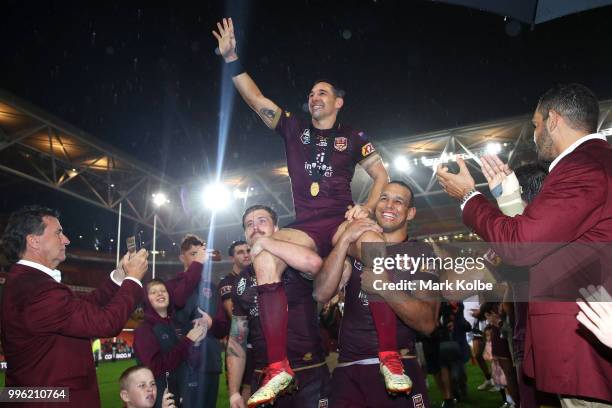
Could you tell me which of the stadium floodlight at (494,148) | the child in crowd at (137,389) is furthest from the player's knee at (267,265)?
the stadium floodlight at (494,148)

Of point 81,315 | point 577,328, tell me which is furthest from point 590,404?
point 81,315

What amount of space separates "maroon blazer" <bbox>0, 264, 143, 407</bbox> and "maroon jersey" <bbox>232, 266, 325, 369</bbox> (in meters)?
1.14

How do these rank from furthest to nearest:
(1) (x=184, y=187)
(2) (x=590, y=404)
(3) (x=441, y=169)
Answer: (1) (x=184, y=187) → (3) (x=441, y=169) → (2) (x=590, y=404)

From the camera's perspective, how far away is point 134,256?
4.28m

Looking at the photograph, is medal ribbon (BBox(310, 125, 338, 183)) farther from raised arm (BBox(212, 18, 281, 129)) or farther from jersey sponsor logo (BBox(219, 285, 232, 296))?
jersey sponsor logo (BBox(219, 285, 232, 296))

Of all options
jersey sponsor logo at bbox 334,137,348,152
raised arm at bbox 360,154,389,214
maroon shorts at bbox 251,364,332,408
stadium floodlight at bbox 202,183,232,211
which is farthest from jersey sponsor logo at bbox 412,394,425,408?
stadium floodlight at bbox 202,183,232,211

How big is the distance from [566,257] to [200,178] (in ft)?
59.2

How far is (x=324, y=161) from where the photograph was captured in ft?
14.4

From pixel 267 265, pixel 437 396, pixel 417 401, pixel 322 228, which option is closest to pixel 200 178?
pixel 437 396

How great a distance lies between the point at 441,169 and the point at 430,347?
7586 millimetres

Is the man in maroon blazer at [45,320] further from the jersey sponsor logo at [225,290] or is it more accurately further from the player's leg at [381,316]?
the jersey sponsor logo at [225,290]

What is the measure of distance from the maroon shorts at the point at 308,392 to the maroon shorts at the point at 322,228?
0.98m

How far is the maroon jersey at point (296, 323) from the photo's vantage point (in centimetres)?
412

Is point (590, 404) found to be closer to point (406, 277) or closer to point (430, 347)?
point (406, 277)
